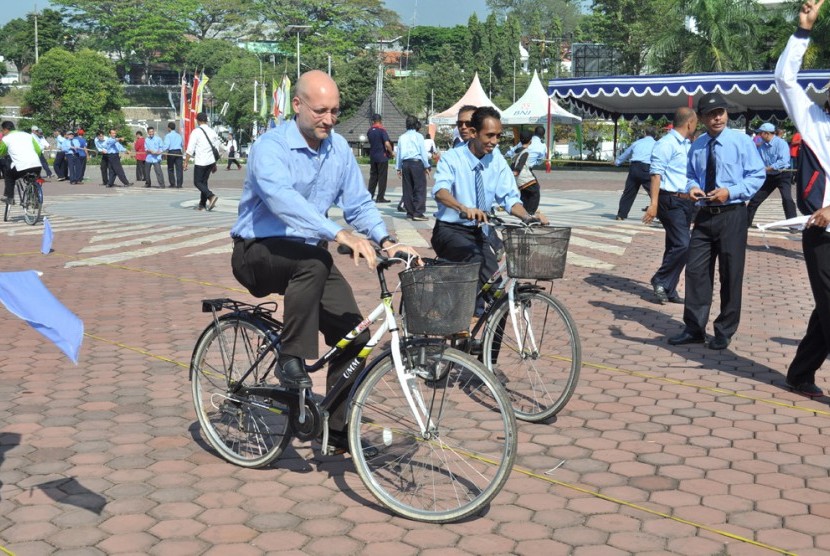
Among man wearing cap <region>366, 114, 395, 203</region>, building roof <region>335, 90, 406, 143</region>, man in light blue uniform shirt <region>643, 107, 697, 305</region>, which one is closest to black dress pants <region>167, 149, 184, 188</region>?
man wearing cap <region>366, 114, 395, 203</region>

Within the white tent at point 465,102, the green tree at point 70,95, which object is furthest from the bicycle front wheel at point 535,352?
the green tree at point 70,95

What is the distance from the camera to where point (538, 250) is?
5.18m

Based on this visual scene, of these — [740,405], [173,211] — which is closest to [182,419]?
[740,405]

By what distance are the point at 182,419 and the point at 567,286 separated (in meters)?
5.68

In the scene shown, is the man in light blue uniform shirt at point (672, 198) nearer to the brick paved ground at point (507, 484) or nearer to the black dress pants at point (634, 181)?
the brick paved ground at point (507, 484)

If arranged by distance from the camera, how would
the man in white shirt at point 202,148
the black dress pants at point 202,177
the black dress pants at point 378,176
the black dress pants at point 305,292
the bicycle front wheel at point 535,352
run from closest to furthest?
1. the black dress pants at point 305,292
2. the bicycle front wheel at point 535,352
3. the man in white shirt at point 202,148
4. the black dress pants at point 202,177
5. the black dress pants at point 378,176

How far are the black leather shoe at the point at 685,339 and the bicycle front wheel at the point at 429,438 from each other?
3504 mm

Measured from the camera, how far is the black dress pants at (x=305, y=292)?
4.34 meters

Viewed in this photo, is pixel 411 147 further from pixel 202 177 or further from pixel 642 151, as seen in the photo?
pixel 202 177

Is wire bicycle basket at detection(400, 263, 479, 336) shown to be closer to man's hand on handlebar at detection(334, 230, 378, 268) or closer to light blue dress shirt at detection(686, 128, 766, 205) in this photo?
man's hand on handlebar at detection(334, 230, 378, 268)

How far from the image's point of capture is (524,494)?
4457 millimetres

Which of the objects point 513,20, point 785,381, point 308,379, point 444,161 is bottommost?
point 785,381

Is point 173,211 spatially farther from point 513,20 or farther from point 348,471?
point 513,20

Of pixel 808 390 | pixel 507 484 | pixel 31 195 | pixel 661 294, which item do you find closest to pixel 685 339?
pixel 808 390
